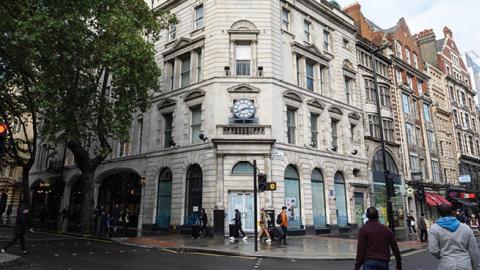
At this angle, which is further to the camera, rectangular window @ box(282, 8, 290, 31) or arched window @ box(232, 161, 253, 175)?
rectangular window @ box(282, 8, 290, 31)

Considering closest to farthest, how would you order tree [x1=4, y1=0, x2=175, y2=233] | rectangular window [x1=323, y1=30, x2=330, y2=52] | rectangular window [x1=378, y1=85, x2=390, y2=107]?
tree [x1=4, y1=0, x2=175, y2=233] → rectangular window [x1=323, y1=30, x2=330, y2=52] → rectangular window [x1=378, y1=85, x2=390, y2=107]

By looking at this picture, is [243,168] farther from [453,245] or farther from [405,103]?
[405,103]

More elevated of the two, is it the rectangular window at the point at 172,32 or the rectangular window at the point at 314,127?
the rectangular window at the point at 172,32

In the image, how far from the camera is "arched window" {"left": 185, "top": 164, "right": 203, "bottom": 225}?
21.3m

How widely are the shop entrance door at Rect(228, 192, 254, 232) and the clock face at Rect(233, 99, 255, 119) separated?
4.79 meters

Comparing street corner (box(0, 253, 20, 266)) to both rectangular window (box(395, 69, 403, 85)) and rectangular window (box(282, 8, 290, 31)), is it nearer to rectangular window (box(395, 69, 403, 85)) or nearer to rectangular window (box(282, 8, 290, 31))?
rectangular window (box(282, 8, 290, 31))

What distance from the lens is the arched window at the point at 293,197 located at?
69.8ft

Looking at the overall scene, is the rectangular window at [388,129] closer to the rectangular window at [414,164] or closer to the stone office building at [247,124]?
the rectangular window at [414,164]

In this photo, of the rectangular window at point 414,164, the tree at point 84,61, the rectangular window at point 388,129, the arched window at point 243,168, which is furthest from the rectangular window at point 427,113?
the tree at point 84,61

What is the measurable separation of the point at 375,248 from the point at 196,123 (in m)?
18.8

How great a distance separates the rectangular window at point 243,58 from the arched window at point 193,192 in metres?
6.93

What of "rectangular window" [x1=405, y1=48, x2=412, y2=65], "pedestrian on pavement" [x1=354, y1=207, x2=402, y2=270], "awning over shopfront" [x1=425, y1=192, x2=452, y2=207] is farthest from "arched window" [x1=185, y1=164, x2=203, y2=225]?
"rectangular window" [x1=405, y1=48, x2=412, y2=65]

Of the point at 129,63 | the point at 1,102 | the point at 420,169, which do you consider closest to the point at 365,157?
the point at 420,169

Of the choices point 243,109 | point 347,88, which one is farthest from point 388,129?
point 243,109
